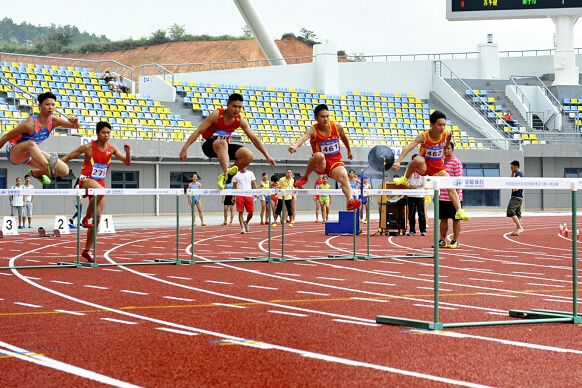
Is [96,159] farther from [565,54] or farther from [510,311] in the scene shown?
[565,54]

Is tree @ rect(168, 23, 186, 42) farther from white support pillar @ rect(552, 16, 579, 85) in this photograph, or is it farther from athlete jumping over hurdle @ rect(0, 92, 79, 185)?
athlete jumping over hurdle @ rect(0, 92, 79, 185)

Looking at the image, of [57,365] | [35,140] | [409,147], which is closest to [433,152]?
[409,147]

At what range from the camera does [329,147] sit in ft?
41.1

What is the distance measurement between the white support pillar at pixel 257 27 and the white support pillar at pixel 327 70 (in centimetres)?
249

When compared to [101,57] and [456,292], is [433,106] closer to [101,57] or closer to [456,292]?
[456,292]

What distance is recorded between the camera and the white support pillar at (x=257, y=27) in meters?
48.2

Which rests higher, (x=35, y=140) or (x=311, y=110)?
(x=311, y=110)

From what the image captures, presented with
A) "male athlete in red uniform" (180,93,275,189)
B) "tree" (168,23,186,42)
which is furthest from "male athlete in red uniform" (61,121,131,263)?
"tree" (168,23,186,42)

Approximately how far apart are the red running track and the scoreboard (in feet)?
85.8

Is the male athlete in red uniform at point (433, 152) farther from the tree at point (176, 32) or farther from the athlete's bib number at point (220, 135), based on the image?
the tree at point (176, 32)

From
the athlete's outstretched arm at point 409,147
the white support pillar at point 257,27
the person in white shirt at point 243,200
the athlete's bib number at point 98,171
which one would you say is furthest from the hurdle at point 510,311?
the white support pillar at point 257,27

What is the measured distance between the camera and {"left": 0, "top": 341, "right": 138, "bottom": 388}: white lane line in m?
4.65

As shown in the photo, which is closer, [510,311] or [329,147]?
[510,311]

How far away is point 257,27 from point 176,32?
192 ft
